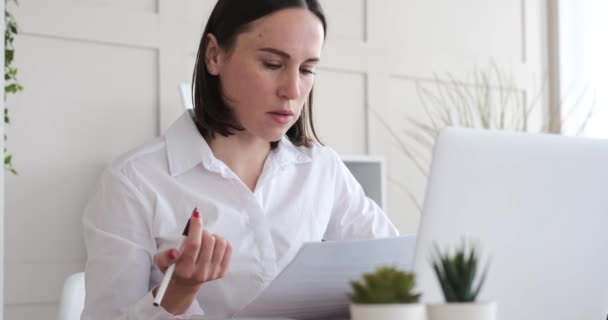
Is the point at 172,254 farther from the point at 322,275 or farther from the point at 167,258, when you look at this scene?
the point at 322,275

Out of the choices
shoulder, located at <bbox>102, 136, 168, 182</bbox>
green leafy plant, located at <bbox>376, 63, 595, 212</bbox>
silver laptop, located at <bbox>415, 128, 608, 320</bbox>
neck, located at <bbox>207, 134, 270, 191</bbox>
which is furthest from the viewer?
green leafy plant, located at <bbox>376, 63, 595, 212</bbox>

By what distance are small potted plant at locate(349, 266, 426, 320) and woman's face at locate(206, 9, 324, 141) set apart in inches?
32.5

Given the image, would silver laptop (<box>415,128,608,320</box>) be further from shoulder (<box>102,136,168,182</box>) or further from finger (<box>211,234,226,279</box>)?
shoulder (<box>102,136,168,182</box>)

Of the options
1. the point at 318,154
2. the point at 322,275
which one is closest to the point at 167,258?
the point at 322,275

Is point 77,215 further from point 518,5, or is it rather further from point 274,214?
point 518,5

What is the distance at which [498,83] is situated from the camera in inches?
165

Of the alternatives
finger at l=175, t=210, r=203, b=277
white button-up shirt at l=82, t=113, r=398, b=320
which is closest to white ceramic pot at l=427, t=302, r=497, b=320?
finger at l=175, t=210, r=203, b=277

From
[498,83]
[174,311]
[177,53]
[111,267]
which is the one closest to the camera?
[174,311]

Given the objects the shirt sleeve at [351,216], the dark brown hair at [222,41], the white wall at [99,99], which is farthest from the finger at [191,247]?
the white wall at [99,99]

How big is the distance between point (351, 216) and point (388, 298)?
3.58 feet

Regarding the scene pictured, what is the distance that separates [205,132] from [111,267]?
1.16 feet

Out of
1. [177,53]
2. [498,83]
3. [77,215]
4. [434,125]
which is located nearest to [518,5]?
[498,83]

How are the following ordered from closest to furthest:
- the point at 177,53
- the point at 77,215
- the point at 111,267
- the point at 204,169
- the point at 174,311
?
1. the point at 174,311
2. the point at 111,267
3. the point at 204,169
4. the point at 77,215
5. the point at 177,53

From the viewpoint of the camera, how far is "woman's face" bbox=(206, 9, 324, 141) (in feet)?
4.90
